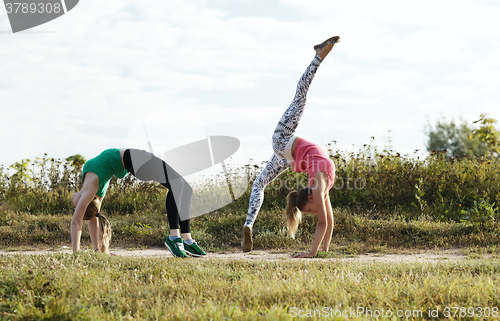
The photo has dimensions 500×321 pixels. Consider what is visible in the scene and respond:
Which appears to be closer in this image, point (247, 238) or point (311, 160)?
point (311, 160)

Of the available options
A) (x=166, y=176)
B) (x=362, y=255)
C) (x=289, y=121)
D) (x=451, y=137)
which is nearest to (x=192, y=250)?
(x=166, y=176)

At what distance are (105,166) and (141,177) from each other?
0.50 m

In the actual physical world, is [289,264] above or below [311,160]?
below

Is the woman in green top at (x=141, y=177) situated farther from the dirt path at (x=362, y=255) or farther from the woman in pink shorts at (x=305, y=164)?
the woman in pink shorts at (x=305, y=164)

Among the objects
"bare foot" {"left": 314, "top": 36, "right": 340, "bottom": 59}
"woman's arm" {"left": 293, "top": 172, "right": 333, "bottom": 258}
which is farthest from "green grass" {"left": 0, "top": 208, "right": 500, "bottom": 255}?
"bare foot" {"left": 314, "top": 36, "right": 340, "bottom": 59}

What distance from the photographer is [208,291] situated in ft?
11.7

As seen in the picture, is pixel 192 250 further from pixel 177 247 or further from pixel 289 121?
pixel 289 121

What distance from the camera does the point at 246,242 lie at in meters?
6.12

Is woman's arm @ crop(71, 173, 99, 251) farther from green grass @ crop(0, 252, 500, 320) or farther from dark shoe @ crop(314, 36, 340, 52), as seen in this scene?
dark shoe @ crop(314, 36, 340, 52)

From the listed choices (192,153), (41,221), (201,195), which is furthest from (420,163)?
(41,221)

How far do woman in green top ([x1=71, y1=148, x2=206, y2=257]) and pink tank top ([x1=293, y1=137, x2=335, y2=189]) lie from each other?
A: 5.24 feet

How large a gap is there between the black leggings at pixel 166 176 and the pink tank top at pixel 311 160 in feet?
5.28

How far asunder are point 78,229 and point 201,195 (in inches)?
198

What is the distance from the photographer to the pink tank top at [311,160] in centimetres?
546
